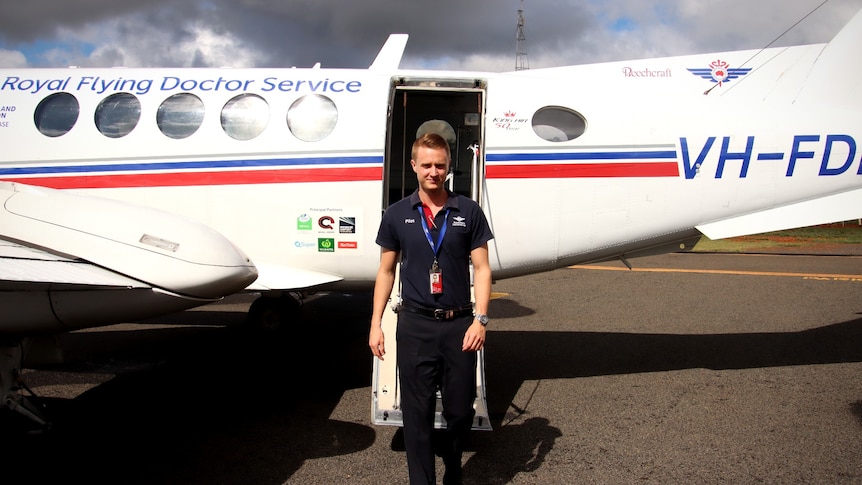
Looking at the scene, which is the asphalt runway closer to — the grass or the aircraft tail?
the aircraft tail

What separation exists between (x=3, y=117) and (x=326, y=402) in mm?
4105

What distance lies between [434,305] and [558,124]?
3155 mm

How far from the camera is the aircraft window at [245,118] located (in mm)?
6016

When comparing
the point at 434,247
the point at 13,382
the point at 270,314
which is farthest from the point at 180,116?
the point at 434,247

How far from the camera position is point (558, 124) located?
240 inches

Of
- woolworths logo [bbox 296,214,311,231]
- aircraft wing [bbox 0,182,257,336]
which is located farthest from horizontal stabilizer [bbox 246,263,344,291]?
aircraft wing [bbox 0,182,257,336]

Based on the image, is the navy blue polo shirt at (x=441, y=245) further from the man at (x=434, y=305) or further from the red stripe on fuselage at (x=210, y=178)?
the red stripe on fuselage at (x=210, y=178)

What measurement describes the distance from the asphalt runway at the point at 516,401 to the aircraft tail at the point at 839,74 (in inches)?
108

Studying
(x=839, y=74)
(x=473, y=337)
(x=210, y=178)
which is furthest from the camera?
(x=839, y=74)

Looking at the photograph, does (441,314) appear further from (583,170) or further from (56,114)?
(56,114)

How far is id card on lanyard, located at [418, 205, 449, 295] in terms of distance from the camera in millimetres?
3520

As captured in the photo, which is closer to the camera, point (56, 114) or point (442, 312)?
point (442, 312)

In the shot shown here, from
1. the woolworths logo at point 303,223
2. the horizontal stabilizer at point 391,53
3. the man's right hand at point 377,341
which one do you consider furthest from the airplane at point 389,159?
the man's right hand at point 377,341

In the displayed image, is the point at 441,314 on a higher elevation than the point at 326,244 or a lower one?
lower
